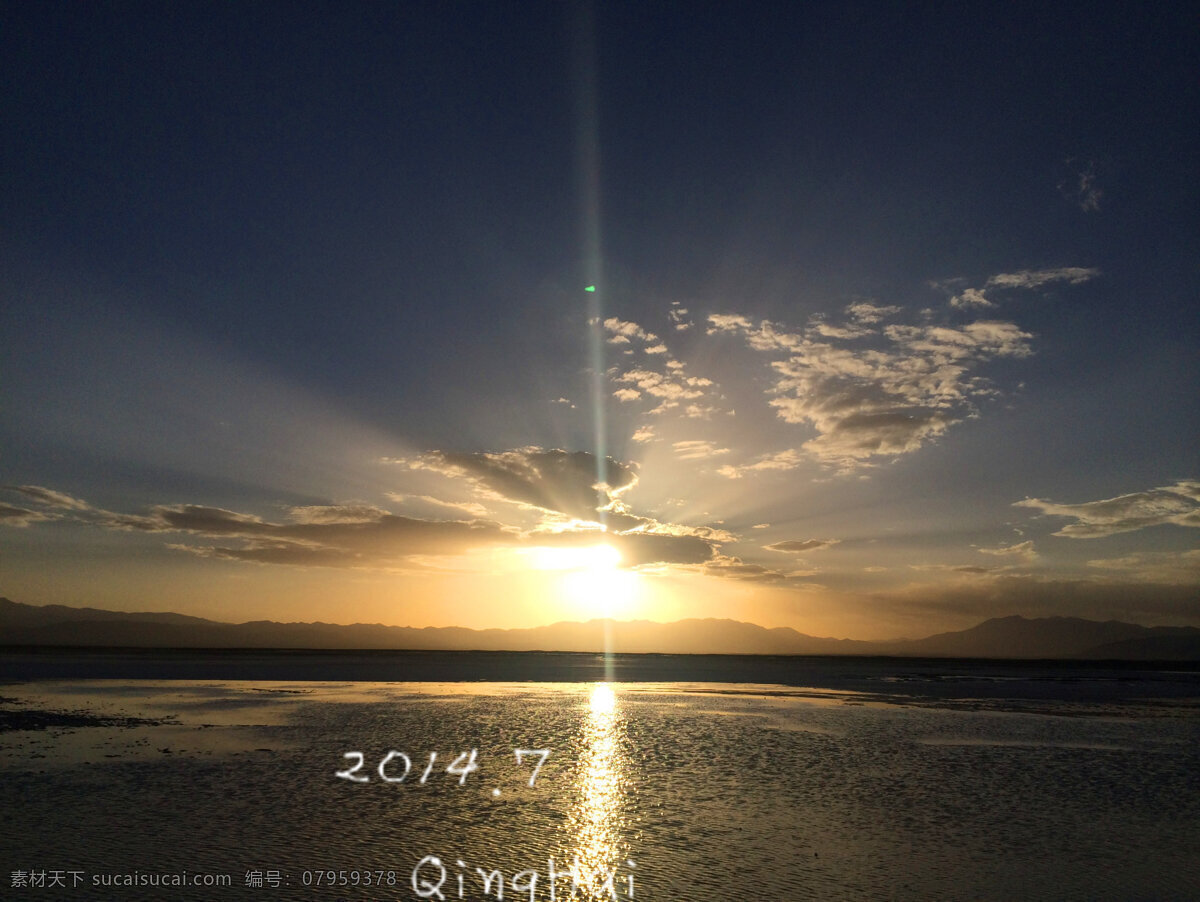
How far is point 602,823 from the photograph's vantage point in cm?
1661

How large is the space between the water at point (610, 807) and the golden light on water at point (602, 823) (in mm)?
82

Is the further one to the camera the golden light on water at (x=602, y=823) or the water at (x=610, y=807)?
the water at (x=610, y=807)

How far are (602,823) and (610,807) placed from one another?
5.04 ft

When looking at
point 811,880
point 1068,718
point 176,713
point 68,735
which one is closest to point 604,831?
point 811,880

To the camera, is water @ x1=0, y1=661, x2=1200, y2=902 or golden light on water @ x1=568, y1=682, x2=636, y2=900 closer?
golden light on water @ x1=568, y1=682, x2=636, y2=900

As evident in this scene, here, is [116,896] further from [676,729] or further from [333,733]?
[676,729]

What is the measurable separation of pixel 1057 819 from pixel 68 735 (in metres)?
31.5

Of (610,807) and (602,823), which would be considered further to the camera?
(610,807)

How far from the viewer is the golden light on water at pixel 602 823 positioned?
41.8 feet

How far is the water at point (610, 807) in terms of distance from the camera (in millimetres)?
13102

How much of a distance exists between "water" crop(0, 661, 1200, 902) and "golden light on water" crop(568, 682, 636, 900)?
0.27 ft

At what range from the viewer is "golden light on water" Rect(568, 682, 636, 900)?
12750 millimetres

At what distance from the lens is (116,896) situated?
11.7 metres

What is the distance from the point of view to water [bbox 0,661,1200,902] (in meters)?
13.1
